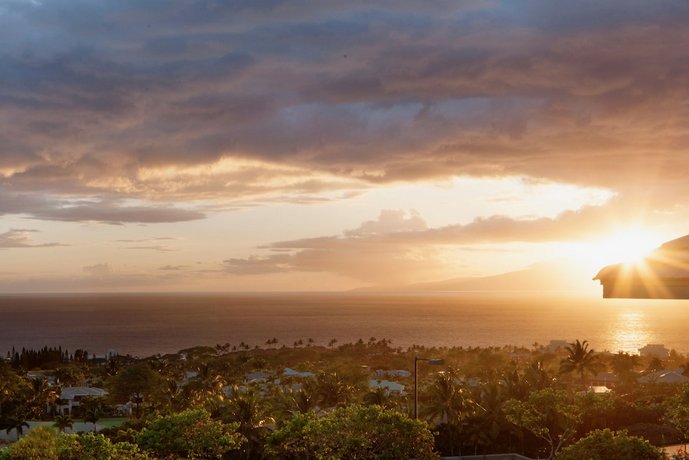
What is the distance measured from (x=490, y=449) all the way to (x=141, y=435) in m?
19.7

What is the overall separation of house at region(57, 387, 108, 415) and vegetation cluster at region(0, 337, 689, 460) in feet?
1.09

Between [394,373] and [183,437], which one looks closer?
[183,437]

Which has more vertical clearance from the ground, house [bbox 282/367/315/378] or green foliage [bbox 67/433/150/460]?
green foliage [bbox 67/433/150/460]

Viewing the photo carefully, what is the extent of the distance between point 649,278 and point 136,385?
59.5 m

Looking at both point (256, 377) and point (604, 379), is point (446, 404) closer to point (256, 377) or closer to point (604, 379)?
point (256, 377)

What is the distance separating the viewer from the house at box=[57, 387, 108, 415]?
61.6m

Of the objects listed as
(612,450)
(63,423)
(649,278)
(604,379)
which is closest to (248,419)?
(612,450)

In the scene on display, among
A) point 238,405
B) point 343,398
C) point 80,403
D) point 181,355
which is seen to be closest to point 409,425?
point 238,405

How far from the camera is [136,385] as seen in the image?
6081 cm

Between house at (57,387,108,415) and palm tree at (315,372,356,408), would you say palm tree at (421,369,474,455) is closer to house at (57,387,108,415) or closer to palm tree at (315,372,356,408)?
palm tree at (315,372,356,408)

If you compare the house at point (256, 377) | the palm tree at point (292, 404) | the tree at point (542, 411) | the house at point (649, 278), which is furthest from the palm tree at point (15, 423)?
the house at point (649, 278)

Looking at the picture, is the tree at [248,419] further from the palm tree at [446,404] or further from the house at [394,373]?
the house at [394,373]

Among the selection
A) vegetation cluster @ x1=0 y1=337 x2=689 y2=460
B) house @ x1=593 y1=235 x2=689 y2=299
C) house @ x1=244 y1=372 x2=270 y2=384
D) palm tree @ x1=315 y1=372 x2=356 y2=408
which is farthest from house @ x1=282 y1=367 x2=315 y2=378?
house @ x1=593 y1=235 x2=689 y2=299

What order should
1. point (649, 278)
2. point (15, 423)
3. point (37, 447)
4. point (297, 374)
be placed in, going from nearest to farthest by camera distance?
1. point (649, 278)
2. point (37, 447)
3. point (15, 423)
4. point (297, 374)
